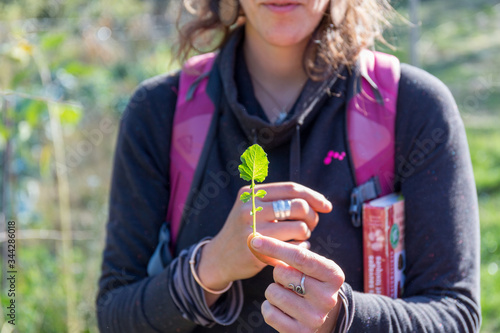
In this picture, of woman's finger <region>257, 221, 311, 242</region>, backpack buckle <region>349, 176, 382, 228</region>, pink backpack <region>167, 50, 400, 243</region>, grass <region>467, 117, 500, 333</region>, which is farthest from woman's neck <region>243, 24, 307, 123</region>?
grass <region>467, 117, 500, 333</region>

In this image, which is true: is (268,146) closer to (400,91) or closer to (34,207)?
(400,91)

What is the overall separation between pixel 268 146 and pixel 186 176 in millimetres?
256

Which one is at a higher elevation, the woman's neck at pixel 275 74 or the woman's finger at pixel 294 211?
the woman's neck at pixel 275 74

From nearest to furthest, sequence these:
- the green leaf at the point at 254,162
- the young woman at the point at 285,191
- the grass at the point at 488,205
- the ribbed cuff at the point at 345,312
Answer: the green leaf at the point at 254,162, the ribbed cuff at the point at 345,312, the young woman at the point at 285,191, the grass at the point at 488,205

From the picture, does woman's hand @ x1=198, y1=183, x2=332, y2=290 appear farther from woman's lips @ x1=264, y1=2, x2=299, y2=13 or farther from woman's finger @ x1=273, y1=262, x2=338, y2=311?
woman's lips @ x1=264, y1=2, x2=299, y2=13

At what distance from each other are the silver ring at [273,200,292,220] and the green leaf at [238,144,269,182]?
25 centimetres

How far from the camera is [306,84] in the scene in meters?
1.73

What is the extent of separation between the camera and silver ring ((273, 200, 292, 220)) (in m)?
1.39

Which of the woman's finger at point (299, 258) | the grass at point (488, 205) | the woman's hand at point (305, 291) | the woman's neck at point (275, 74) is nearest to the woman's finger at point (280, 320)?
the woman's hand at point (305, 291)

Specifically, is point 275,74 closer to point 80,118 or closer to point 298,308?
point 298,308

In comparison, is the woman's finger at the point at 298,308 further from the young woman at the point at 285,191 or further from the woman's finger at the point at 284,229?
the woman's finger at the point at 284,229

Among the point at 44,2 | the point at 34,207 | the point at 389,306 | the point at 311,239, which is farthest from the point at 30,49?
the point at 44,2

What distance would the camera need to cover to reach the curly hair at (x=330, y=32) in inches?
68.0

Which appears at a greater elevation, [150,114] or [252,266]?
[150,114]
